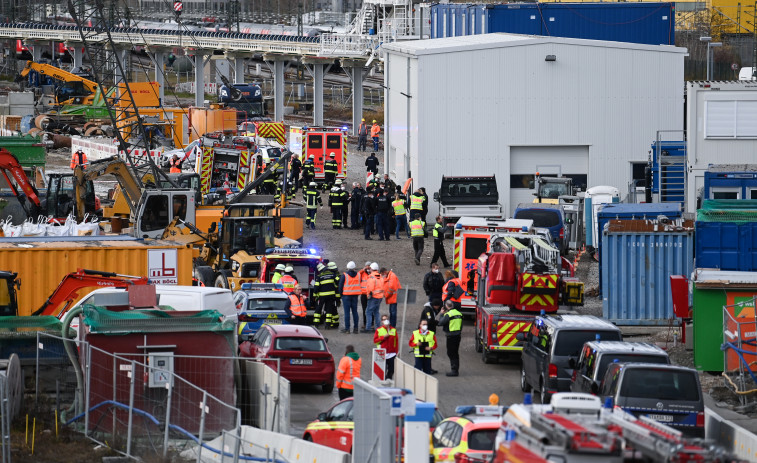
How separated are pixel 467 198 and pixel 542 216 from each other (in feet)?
12.8

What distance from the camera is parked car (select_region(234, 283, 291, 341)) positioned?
79.2ft

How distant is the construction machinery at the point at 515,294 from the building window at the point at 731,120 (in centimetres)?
1036

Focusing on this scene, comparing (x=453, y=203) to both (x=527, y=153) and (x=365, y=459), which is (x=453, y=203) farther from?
(x=365, y=459)

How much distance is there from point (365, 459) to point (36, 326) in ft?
23.8

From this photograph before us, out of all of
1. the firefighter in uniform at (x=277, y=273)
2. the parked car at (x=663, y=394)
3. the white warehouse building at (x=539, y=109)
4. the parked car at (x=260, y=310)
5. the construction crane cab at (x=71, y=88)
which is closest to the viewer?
the parked car at (x=663, y=394)

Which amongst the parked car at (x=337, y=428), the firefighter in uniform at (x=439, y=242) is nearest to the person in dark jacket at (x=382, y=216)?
the firefighter in uniform at (x=439, y=242)

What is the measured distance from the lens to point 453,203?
3797cm

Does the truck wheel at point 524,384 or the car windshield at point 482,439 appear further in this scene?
the truck wheel at point 524,384

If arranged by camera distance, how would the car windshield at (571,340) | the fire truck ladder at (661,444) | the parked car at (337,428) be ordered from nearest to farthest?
the fire truck ladder at (661,444), the parked car at (337,428), the car windshield at (571,340)

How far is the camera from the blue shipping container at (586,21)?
5494 cm

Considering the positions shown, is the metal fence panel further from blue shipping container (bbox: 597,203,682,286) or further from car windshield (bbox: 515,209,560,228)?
car windshield (bbox: 515,209,560,228)

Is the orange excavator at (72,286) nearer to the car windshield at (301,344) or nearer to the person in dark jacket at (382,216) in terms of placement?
the car windshield at (301,344)

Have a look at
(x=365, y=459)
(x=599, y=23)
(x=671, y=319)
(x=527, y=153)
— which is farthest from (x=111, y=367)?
(x=599, y=23)

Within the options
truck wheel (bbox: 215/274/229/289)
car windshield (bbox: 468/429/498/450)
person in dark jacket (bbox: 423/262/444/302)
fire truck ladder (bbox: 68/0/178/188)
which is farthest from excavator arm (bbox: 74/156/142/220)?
car windshield (bbox: 468/429/498/450)
